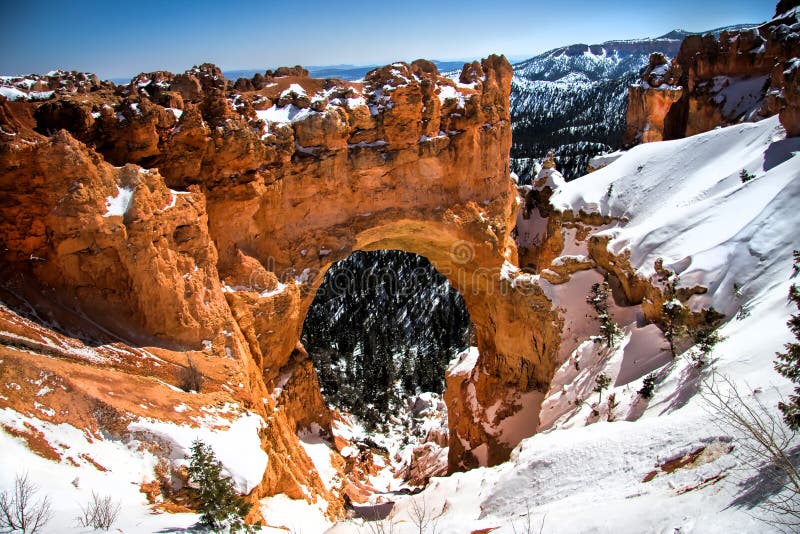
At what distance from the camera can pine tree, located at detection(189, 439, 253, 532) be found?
868 centimetres

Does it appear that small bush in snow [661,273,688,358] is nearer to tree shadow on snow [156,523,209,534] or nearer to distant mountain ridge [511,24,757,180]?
tree shadow on snow [156,523,209,534]

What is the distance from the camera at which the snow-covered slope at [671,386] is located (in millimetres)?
7617

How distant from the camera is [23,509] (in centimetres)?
721

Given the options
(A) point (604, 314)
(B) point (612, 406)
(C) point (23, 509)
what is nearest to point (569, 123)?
(A) point (604, 314)

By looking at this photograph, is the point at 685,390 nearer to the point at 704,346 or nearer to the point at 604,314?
the point at 704,346

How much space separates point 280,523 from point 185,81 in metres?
16.3

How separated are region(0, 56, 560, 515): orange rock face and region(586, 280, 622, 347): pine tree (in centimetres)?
287

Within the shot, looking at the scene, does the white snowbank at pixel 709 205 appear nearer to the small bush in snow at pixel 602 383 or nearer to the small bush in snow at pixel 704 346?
the small bush in snow at pixel 704 346

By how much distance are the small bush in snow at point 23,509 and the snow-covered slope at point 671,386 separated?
672cm

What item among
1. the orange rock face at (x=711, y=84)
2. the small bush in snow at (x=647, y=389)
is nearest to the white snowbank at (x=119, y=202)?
the small bush in snow at (x=647, y=389)

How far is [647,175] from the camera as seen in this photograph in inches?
995

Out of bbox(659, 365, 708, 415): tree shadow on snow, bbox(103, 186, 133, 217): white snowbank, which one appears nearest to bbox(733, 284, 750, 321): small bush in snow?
bbox(659, 365, 708, 415): tree shadow on snow

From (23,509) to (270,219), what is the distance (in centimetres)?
1477

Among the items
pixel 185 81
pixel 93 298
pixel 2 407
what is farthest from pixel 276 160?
pixel 2 407
